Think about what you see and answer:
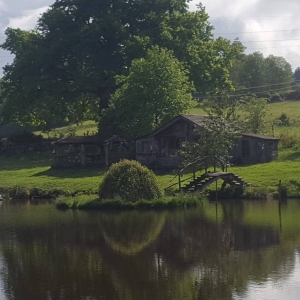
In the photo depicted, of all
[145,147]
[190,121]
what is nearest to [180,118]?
[190,121]

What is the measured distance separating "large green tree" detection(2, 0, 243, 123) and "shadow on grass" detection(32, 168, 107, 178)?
42.7 feet

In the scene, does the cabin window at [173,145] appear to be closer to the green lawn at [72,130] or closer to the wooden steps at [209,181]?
the wooden steps at [209,181]

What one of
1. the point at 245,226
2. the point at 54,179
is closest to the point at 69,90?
the point at 54,179

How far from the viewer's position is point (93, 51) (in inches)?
2800

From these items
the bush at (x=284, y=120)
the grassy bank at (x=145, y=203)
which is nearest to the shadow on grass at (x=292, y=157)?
the grassy bank at (x=145, y=203)

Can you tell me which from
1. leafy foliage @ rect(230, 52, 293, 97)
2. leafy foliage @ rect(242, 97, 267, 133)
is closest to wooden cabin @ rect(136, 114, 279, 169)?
leafy foliage @ rect(242, 97, 267, 133)

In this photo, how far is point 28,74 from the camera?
72.3 m

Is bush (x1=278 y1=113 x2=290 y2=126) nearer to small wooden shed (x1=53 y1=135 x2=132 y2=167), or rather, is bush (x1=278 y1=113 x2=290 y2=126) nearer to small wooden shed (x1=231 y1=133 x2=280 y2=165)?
small wooden shed (x1=231 y1=133 x2=280 y2=165)

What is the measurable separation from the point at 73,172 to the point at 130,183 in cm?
1997

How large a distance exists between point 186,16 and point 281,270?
53.5 metres

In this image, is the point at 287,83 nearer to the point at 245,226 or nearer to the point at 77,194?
the point at 77,194

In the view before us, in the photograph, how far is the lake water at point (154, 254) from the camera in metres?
20.2

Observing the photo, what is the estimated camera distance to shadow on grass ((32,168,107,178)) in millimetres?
55862

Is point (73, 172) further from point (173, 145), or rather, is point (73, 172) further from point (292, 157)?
point (292, 157)
